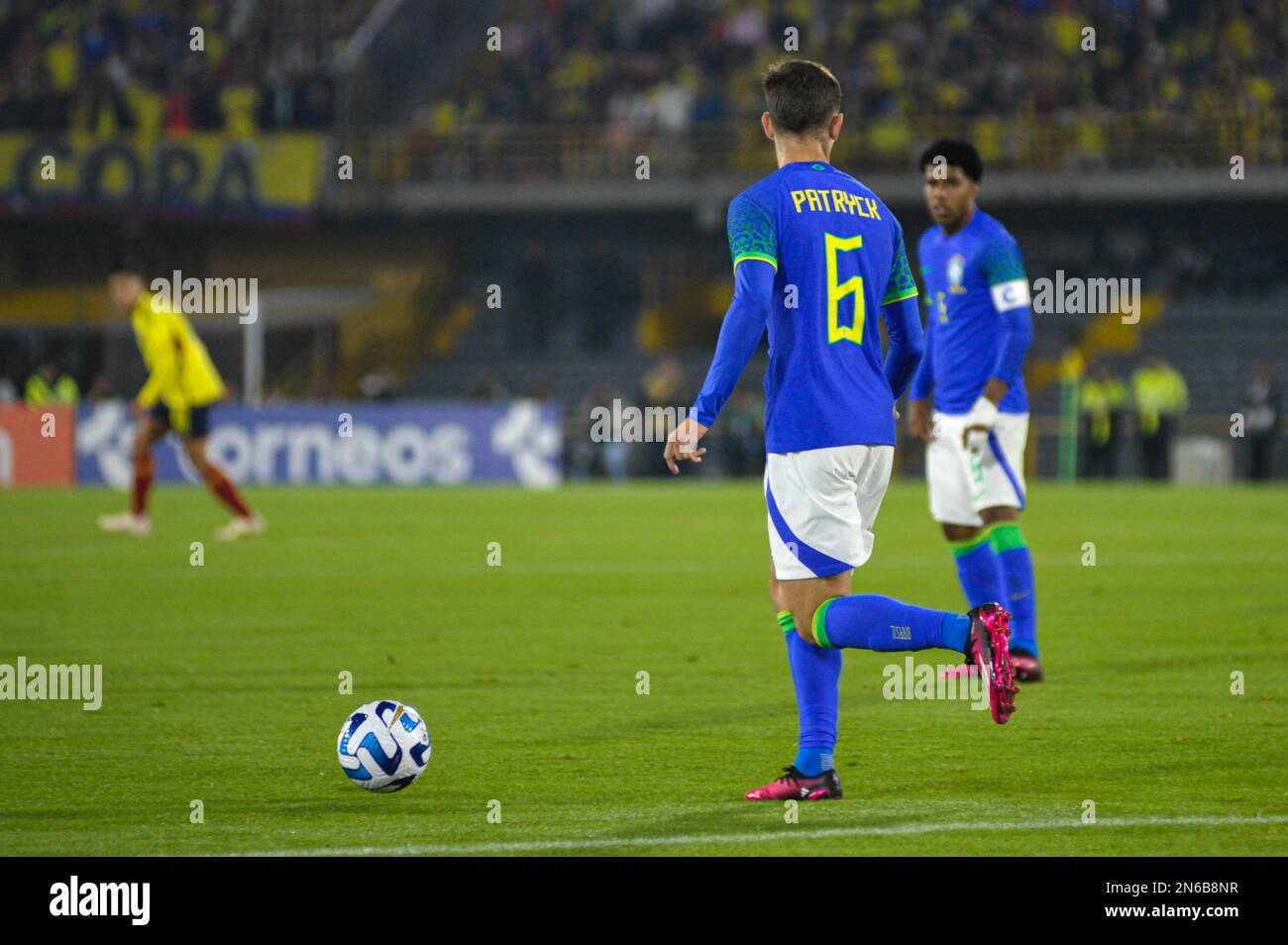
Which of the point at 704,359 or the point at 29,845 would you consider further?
the point at 704,359

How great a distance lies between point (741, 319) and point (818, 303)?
1.09 ft

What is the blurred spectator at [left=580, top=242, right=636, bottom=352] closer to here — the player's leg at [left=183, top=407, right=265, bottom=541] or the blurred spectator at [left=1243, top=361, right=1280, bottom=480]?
the blurred spectator at [left=1243, top=361, right=1280, bottom=480]

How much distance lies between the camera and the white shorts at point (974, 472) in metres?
8.98

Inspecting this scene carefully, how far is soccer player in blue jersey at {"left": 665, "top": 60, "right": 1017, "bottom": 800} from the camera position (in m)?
5.80

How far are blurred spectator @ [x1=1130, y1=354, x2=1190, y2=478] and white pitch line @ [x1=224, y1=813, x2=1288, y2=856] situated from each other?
1054 inches

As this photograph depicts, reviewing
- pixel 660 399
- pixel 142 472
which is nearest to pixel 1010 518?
pixel 142 472

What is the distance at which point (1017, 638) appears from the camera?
884cm

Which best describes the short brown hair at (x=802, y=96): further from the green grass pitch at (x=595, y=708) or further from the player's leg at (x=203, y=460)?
the player's leg at (x=203, y=460)

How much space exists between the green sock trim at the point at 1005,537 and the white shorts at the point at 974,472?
0.08 meters

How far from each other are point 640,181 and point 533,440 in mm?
8683

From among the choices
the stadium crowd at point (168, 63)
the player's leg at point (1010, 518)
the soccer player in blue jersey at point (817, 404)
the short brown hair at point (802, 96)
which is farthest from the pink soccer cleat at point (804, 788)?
the stadium crowd at point (168, 63)

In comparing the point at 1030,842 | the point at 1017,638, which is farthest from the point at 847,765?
the point at 1017,638

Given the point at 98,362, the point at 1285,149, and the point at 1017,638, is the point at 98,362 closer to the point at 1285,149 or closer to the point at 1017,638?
the point at 1285,149

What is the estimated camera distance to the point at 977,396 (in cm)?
900
